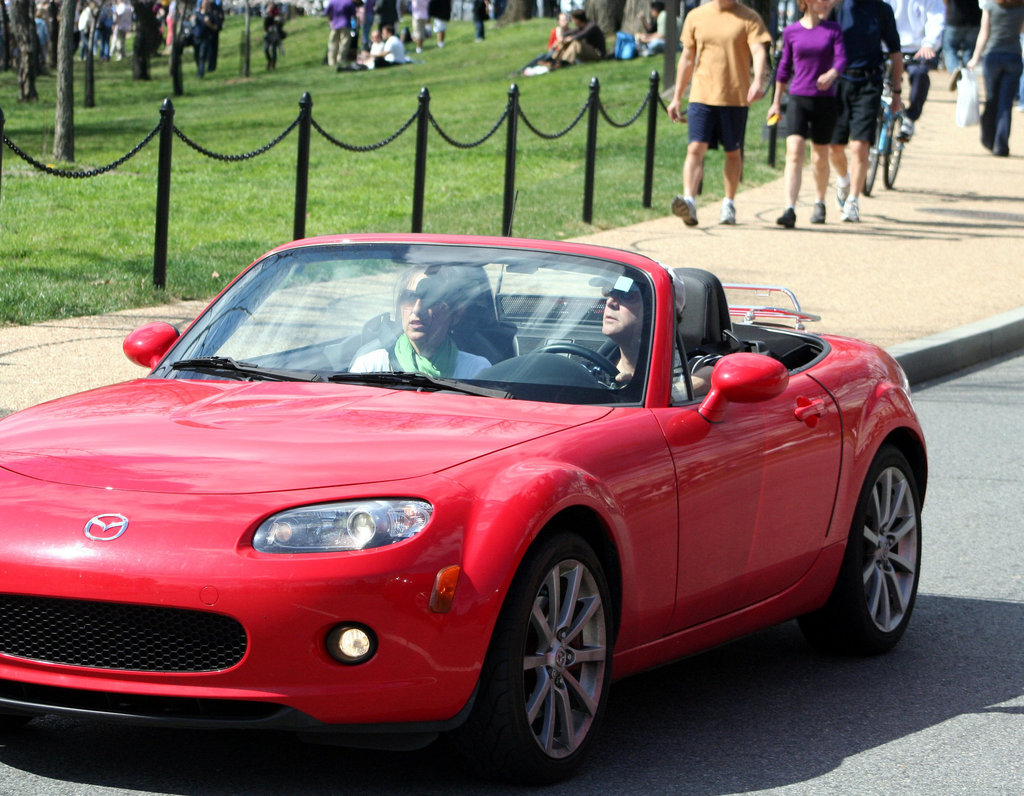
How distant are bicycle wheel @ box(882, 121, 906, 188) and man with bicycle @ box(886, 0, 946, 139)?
54cm

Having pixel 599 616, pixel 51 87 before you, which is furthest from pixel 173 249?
pixel 51 87

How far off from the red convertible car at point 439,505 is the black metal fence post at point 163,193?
684 cm

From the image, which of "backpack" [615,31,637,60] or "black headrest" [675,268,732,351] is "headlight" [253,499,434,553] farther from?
"backpack" [615,31,637,60]

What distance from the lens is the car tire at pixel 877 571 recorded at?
18.6 ft

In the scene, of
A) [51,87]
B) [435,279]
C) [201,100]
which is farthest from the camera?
[51,87]

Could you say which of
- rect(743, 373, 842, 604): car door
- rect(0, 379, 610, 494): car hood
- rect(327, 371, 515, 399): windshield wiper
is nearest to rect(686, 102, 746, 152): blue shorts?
rect(743, 373, 842, 604): car door

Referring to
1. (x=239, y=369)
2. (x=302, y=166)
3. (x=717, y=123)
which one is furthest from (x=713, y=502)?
(x=717, y=123)

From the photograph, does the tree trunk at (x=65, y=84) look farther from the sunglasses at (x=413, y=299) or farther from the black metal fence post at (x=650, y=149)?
the sunglasses at (x=413, y=299)

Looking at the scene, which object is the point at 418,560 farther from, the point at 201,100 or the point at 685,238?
the point at 201,100

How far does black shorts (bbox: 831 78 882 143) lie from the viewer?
16844 millimetres

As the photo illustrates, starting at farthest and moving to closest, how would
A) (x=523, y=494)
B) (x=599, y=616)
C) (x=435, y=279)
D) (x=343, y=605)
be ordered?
(x=435, y=279)
(x=599, y=616)
(x=523, y=494)
(x=343, y=605)

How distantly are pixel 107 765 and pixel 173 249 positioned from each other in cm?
1246

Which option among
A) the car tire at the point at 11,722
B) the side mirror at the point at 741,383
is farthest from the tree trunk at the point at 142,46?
the car tire at the point at 11,722

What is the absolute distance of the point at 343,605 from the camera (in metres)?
3.78
